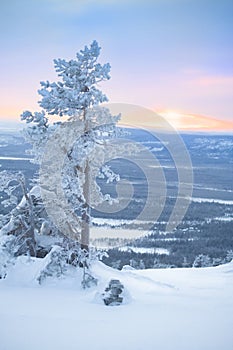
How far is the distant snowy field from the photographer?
1019 centimetres

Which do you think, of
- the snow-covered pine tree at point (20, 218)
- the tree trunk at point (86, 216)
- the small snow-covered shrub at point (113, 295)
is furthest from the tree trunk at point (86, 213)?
the small snow-covered shrub at point (113, 295)

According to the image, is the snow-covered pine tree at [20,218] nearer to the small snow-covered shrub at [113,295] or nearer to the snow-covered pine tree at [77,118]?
the snow-covered pine tree at [77,118]

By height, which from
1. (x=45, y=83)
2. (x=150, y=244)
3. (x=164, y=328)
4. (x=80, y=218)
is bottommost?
(x=150, y=244)

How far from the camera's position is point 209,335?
420 inches

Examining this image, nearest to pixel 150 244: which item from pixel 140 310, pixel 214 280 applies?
pixel 214 280

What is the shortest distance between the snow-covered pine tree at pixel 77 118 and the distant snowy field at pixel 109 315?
121 inches

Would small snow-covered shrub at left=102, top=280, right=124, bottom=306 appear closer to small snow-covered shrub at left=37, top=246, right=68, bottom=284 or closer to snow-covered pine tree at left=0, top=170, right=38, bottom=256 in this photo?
small snow-covered shrub at left=37, top=246, right=68, bottom=284

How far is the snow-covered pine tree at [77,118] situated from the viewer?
15.1 metres

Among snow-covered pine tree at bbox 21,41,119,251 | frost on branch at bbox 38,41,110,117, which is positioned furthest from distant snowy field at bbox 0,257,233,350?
frost on branch at bbox 38,41,110,117

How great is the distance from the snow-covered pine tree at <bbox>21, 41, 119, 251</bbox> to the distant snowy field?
3086mm

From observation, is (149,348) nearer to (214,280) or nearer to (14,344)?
(14,344)

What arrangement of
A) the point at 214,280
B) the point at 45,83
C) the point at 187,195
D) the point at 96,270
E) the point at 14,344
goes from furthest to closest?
the point at 187,195 → the point at 214,280 → the point at 96,270 → the point at 45,83 → the point at 14,344

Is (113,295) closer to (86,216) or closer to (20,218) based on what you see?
(86,216)

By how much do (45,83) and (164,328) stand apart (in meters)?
9.19
